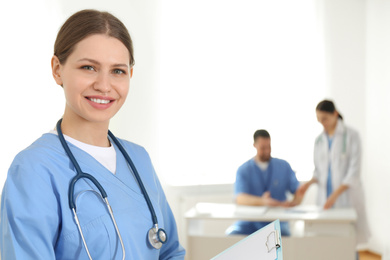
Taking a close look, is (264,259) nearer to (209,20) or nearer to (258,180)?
(258,180)

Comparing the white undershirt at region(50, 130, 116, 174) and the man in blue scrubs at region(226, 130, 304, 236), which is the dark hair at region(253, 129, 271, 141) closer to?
the man in blue scrubs at region(226, 130, 304, 236)

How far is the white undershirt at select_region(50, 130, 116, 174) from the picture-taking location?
91 centimetres

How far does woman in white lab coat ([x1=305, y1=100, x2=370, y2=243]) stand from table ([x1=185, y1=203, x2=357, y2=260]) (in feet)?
0.43

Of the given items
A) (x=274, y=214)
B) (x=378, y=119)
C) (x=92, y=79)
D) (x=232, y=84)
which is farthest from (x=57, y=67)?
(x=378, y=119)

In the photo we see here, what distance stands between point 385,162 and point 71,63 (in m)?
3.02

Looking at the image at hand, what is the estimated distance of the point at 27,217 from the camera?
75 cm

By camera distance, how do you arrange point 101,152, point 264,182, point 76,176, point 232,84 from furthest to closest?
1. point 232,84
2. point 264,182
3. point 101,152
4. point 76,176

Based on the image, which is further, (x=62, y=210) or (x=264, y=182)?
(x=264, y=182)

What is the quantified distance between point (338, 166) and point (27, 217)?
241cm

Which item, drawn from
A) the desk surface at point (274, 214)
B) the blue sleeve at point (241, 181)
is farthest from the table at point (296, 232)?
the blue sleeve at point (241, 181)

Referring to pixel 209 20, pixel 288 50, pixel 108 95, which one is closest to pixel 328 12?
pixel 288 50

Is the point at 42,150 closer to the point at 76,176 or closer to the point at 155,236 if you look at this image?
the point at 76,176

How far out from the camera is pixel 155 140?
10.9 feet

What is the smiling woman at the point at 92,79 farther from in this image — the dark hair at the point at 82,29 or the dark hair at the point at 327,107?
the dark hair at the point at 327,107
